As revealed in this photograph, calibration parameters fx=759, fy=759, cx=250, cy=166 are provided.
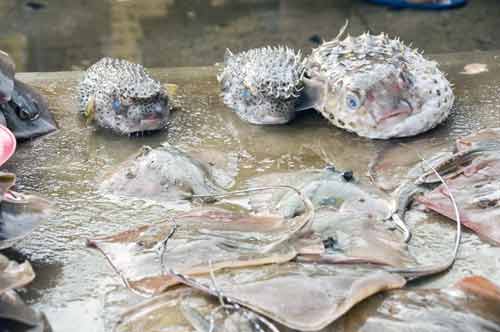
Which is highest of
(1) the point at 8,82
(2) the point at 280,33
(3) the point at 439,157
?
(1) the point at 8,82

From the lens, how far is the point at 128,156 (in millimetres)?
4504

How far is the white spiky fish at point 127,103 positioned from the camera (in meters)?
4.64

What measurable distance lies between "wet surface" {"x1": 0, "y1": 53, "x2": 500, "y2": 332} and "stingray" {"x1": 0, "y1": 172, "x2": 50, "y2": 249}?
242 mm

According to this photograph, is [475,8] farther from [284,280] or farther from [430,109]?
[284,280]

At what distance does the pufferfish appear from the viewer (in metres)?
4.57

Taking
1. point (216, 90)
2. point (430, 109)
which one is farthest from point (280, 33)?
point (430, 109)

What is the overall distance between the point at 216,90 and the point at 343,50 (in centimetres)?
105

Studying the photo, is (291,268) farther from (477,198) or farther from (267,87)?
(267,87)

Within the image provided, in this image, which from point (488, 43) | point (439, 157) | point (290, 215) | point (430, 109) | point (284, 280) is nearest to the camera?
point (284, 280)

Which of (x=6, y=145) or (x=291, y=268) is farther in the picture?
(x=6, y=145)

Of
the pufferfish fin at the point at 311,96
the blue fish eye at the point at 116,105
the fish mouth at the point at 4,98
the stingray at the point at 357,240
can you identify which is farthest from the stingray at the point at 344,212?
the fish mouth at the point at 4,98

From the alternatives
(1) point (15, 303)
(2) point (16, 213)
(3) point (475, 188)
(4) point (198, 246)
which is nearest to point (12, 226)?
(2) point (16, 213)

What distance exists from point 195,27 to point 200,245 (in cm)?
575

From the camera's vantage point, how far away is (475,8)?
29.0 ft
